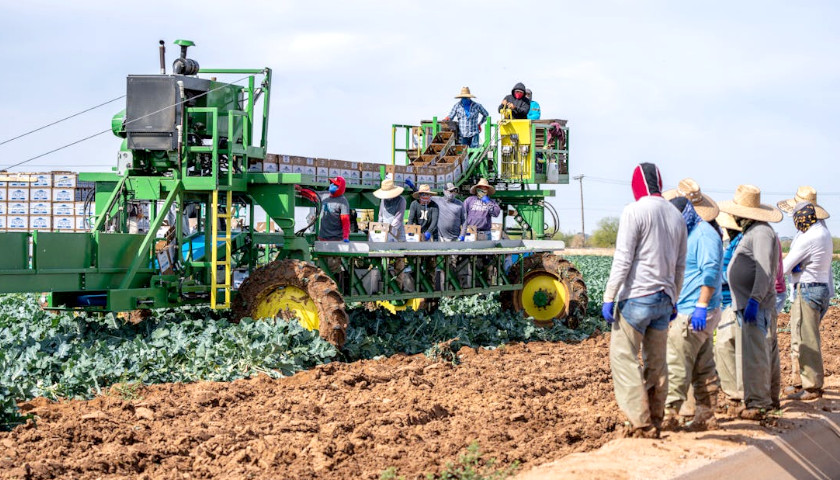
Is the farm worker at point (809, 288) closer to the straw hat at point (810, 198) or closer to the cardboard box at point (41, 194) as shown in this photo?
the straw hat at point (810, 198)

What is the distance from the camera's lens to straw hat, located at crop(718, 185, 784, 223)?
9.12 meters

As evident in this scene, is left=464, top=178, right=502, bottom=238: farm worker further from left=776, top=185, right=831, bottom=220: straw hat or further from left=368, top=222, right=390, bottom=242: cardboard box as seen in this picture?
Answer: left=776, top=185, right=831, bottom=220: straw hat

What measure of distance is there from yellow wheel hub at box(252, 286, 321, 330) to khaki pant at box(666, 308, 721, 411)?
5.18 metres

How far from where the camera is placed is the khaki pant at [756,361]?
9.07 m

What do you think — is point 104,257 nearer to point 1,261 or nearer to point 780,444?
point 1,261

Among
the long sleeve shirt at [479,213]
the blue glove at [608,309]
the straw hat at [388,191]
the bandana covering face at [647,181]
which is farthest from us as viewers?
the long sleeve shirt at [479,213]

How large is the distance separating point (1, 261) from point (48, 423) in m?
2.84

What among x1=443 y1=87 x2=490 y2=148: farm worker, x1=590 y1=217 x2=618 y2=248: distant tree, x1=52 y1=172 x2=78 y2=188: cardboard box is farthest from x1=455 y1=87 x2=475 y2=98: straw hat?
x1=590 y1=217 x2=618 y2=248: distant tree

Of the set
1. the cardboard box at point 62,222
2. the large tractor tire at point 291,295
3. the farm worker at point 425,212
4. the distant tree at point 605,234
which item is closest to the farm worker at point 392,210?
the farm worker at point 425,212

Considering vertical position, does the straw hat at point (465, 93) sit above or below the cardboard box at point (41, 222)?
above

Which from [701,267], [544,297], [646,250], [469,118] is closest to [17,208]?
[469,118]

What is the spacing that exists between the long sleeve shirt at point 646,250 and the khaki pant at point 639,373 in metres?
0.29

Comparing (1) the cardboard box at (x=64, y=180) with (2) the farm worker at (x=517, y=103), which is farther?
(1) the cardboard box at (x=64, y=180)

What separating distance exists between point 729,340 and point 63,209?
48.1 feet
